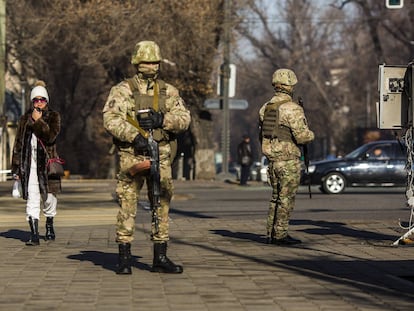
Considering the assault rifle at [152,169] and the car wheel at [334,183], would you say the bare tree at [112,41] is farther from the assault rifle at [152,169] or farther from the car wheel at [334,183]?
the assault rifle at [152,169]

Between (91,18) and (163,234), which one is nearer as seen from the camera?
(163,234)

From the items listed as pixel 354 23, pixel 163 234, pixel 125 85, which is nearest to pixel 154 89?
pixel 125 85

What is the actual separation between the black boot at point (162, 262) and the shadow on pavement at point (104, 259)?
1.22 ft

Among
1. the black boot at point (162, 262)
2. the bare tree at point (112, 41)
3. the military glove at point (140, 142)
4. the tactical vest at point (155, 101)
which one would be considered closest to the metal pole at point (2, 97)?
the bare tree at point (112, 41)

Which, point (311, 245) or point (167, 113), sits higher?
point (167, 113)

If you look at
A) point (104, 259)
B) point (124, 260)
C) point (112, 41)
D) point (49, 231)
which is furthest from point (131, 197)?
point (112, 41)

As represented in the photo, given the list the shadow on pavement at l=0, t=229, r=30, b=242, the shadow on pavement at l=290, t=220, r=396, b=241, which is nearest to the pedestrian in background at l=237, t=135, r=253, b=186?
the shadow on pavement at l=290, t=220, r=396, b=241

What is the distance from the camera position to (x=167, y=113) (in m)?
10.2

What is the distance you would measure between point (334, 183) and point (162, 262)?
19.2 meters

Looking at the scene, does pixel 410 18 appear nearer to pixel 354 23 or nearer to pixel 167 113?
pixel 354 23

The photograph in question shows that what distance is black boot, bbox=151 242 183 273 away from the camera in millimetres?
10430

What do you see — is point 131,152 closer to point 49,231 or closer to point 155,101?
point 155,101

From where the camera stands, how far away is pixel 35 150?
532 inches

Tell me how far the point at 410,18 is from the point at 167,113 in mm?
44692
